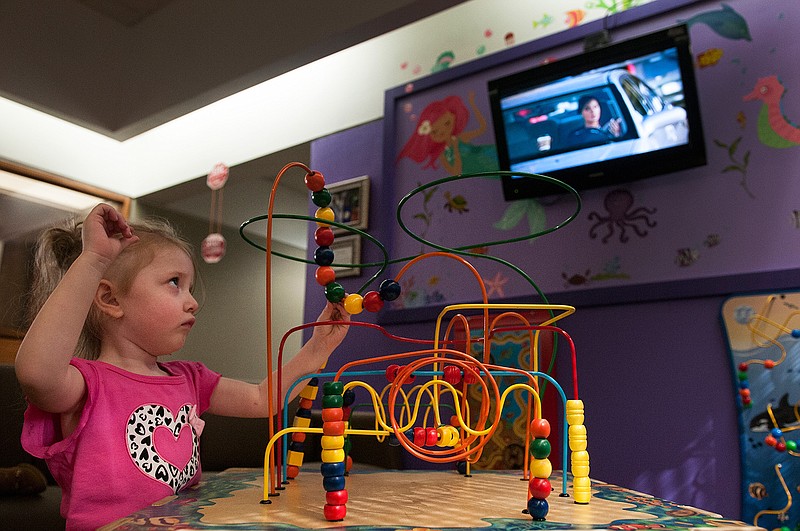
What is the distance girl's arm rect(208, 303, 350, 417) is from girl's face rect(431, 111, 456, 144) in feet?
5.01

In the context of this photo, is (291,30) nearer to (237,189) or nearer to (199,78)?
(199,78)

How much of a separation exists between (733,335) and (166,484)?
1.51 m

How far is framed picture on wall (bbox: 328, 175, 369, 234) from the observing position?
2.65 metres

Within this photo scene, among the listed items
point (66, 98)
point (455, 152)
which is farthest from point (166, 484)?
point (66, 98)

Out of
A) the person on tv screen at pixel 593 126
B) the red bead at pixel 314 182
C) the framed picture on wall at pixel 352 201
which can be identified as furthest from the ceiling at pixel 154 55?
the red bead at pixel 314 182

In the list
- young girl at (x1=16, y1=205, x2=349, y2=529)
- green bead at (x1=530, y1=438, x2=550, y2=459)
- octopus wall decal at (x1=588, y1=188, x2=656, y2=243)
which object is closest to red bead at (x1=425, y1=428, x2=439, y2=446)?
green bead at (x1=530, y1=438, x2=550, y2=459)

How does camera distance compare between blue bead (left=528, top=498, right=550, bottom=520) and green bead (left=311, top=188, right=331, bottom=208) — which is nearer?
blue bead (left=528, top=498, right=550, bottom=520)

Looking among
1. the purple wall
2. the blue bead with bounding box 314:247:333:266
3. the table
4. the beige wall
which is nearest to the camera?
the table

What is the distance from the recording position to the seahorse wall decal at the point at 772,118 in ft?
5.69

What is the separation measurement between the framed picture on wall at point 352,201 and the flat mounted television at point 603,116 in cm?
73

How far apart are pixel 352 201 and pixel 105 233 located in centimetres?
192

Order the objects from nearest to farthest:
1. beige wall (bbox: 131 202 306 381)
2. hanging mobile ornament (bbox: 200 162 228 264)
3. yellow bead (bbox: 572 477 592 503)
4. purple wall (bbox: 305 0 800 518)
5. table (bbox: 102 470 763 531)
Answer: table (bbox: 102 470 763 531)
yellow bead (bbox: 572 477 592 503)
purple wall (bbox: 305 0 800 518)
hanging mobile ornament (bbox: 200 162 228 264)
beige wall (bbox: 131 202 306 381)

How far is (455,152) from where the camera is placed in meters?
2.41

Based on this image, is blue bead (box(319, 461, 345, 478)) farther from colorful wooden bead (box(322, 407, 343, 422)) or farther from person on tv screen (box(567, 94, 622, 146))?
person on tv screen (box(567, 94, 622, 146))
